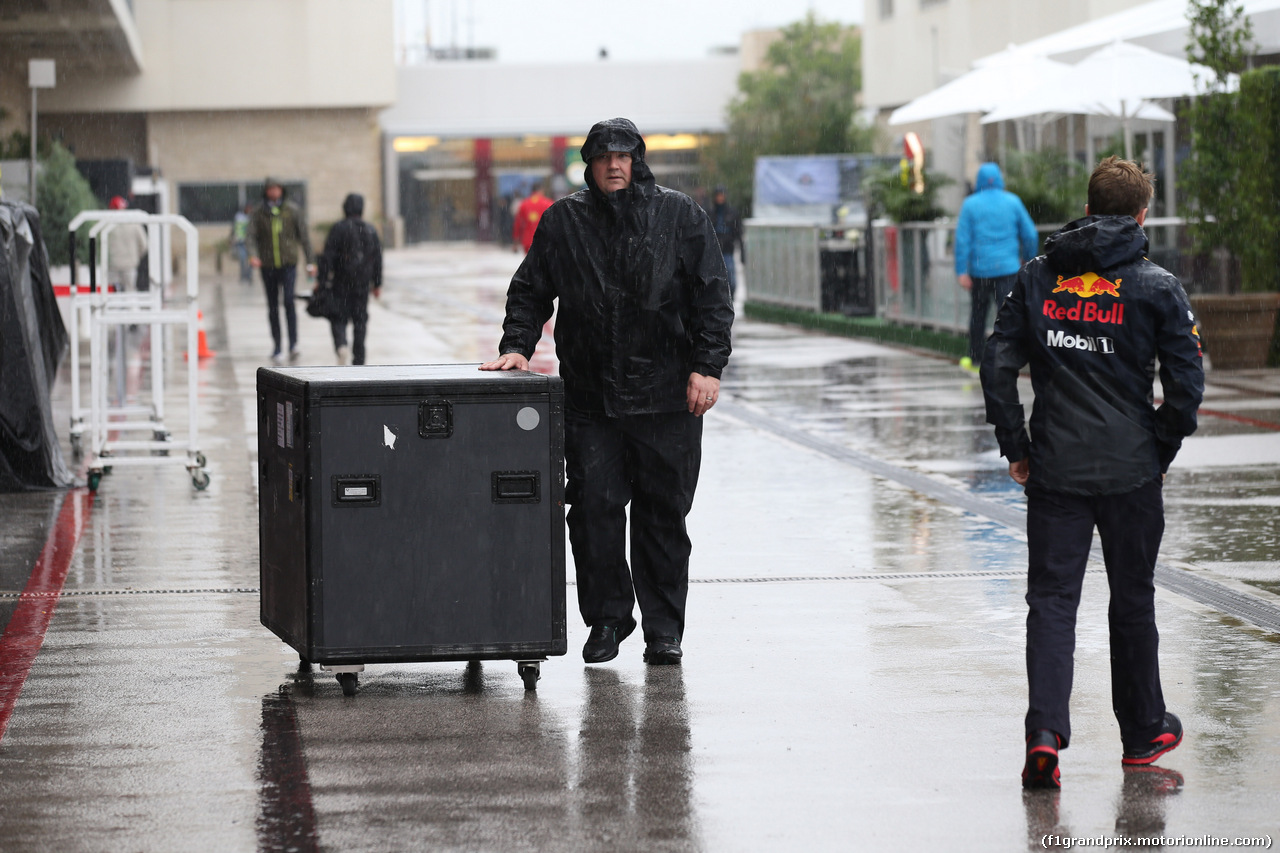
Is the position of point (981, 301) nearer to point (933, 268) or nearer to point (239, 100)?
point (933, 268)

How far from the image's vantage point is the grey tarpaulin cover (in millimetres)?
10961

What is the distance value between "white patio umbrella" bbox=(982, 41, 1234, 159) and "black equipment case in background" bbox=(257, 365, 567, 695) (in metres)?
13.0

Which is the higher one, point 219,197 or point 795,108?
point 795,108

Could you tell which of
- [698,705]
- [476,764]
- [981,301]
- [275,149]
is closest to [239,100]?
[275,149]

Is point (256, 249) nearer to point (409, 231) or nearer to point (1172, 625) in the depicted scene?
point (1172, 625)

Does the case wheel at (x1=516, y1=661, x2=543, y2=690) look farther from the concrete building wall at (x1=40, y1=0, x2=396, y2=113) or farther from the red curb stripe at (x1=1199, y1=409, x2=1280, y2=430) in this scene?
the concrete building wall at (x1=40, y1=0, x2=396, y2=113)

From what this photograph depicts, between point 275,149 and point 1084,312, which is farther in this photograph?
point 275,149

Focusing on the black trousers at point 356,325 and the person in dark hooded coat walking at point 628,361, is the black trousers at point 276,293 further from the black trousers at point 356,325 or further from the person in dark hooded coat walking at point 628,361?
the person in dark hooded coat walking at point 628,361

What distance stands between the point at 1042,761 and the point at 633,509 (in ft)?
→ 6.95

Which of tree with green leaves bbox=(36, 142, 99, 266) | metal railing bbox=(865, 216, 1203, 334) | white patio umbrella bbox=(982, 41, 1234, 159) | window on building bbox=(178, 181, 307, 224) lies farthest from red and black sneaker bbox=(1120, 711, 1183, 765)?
window on building bbox=(178, 181, 307, 224)

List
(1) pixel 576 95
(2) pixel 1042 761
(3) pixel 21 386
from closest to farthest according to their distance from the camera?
(2) pixel 1042 761 < (3) pixel 21 386 < (1) pixel 576 95

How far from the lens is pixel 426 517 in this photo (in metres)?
6.15

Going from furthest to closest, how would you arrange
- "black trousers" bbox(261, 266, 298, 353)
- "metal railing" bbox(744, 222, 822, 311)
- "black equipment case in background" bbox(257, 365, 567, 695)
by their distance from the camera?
"metal railing" bbox(744, 222, 822, 311) → "black trousers" bbox(261, 266, 298, 353) → "black equipment case in background" bbox(257, 365, 567, 695)

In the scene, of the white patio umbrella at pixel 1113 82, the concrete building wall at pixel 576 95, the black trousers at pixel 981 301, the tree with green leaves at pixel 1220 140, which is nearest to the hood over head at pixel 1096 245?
the black trousers at pixel 981 301
